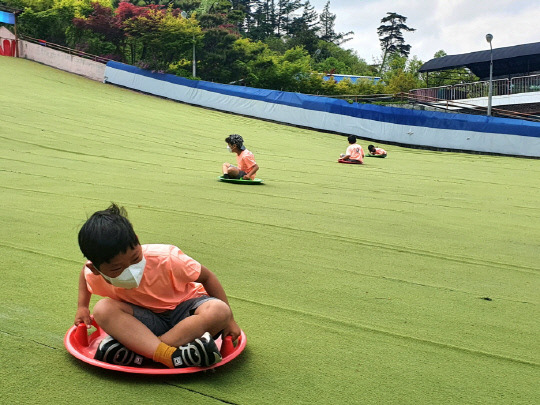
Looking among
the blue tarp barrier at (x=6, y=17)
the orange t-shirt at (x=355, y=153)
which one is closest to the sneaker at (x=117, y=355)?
the orange t-shirt at (x=355, y=153)

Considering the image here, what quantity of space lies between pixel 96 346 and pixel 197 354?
0.69 metres

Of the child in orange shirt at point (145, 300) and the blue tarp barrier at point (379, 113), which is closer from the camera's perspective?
the child in orange shirt at point (145, 300)

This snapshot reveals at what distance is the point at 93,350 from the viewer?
10.6 ft

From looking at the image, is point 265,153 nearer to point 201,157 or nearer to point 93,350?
point 201,157

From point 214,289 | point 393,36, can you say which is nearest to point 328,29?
point 393,36

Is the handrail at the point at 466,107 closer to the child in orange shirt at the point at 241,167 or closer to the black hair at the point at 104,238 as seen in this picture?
the child in orange shirt at the point at 241,167

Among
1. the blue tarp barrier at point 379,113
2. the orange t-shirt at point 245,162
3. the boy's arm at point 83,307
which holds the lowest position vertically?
the boy's arm at point 83,307

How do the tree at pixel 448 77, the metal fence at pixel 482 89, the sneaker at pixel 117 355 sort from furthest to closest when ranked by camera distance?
the tree at pixel 448 77
the metal fence at pixel 482 89
the sneaker at pixel 117 355

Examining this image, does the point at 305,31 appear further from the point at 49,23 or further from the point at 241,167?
the point at 241,167

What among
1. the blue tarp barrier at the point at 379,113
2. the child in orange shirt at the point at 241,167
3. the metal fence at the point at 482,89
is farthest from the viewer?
the metal fence at the point at 482,89

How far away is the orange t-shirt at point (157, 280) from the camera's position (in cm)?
313

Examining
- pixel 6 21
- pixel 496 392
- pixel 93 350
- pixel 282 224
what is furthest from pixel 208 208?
pixel 6 21

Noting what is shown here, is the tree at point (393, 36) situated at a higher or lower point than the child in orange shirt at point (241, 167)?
higher

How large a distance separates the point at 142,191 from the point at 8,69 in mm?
23393
